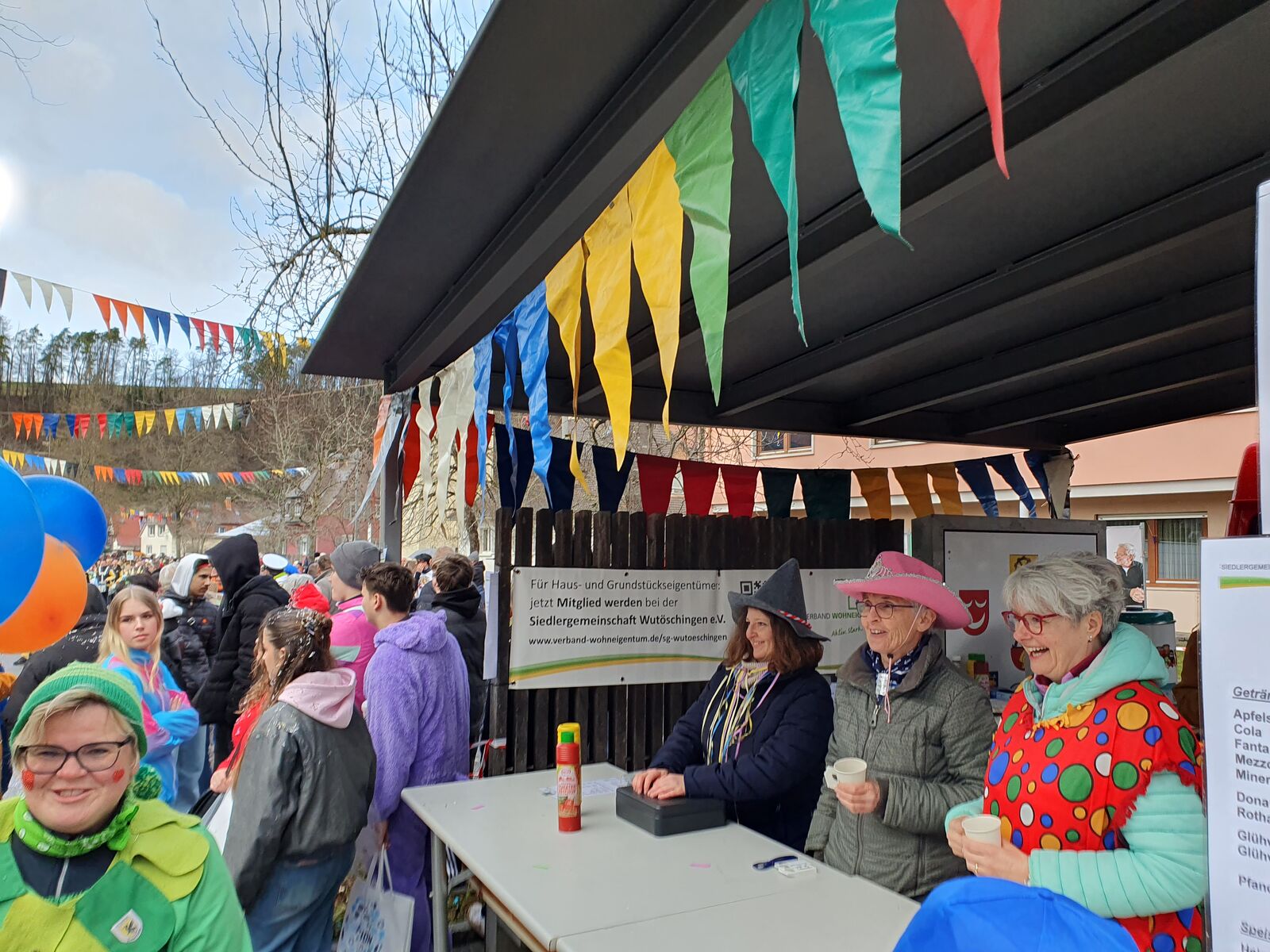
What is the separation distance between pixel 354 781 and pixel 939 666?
1941mm

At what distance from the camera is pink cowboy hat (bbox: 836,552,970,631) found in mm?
2699

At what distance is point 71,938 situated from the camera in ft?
5.27

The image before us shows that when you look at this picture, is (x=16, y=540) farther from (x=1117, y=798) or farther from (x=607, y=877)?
(x=1117, y=798)

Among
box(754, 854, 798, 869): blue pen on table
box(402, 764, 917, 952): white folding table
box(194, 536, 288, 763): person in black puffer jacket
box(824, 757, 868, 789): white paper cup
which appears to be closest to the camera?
box(402, 764, 917, 952): white folding table

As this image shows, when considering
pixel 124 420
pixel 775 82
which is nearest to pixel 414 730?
pixel 775 82

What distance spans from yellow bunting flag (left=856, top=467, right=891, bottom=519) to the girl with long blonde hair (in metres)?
4.28

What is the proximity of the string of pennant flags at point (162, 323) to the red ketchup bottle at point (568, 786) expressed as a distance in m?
6.33

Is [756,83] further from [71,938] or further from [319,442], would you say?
[319,442]

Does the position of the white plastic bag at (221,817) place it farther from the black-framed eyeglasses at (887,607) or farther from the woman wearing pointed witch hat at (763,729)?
the black-framed eyeglasses at (887,607)

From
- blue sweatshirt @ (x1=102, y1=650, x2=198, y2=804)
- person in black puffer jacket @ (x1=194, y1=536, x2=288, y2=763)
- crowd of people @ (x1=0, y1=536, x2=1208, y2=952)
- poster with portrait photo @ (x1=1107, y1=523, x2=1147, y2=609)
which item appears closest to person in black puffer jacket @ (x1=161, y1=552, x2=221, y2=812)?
person in black puffer jacket @ (x1=194, y1=536, x2=288, y2=763)

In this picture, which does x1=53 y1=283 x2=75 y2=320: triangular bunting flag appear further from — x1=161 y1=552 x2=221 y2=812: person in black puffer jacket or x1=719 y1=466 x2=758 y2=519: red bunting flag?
x1=719 y1=466 x2=758 y2=519: red bunting flag

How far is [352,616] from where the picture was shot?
A: 14.2 feet

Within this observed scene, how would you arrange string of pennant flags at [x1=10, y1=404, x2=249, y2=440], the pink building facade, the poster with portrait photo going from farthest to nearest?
string of pennant flags at [x1=10, y1=404, x2=249, y2=440], the pink building facade, the poster with portrait photo

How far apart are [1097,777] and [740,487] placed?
353 centimetres
